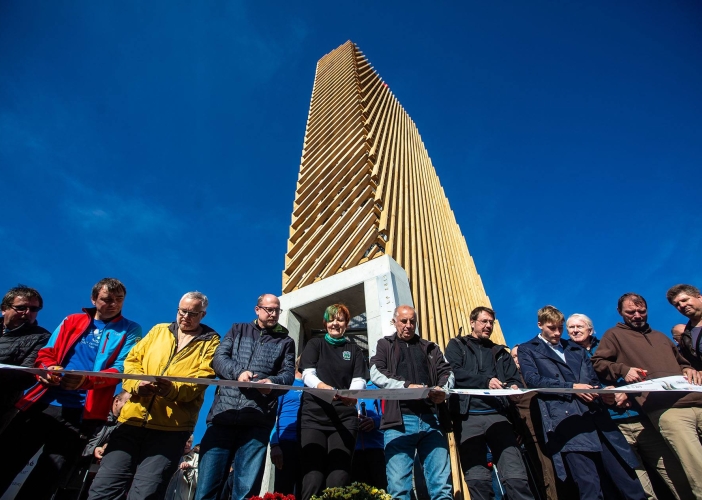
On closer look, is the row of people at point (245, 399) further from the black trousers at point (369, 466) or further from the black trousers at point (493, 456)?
the black trousers at point (369, 466)

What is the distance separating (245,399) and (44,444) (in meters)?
1.10

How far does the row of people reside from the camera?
7.25 ft

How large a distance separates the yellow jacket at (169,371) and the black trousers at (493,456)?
1632 mm

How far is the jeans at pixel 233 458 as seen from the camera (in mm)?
2182

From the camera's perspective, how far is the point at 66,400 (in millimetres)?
2334

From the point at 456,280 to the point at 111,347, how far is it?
5.47m

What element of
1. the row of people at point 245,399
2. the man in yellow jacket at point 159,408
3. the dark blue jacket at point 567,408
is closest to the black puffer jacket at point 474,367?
the row of people at point 245,399

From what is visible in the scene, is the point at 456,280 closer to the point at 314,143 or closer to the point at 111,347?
the point at 314,143

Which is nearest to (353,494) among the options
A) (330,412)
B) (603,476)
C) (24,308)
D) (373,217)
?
(330,412)

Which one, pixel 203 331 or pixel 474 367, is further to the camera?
pixel 474 367

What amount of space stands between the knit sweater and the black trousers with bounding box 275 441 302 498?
2.19 meters

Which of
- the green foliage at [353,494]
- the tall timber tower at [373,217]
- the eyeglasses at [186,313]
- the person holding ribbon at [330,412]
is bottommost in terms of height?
the green foliage at [353,494]

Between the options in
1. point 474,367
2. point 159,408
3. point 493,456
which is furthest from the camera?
point 474,367

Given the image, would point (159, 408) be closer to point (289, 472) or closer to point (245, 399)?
point (245, 399)
